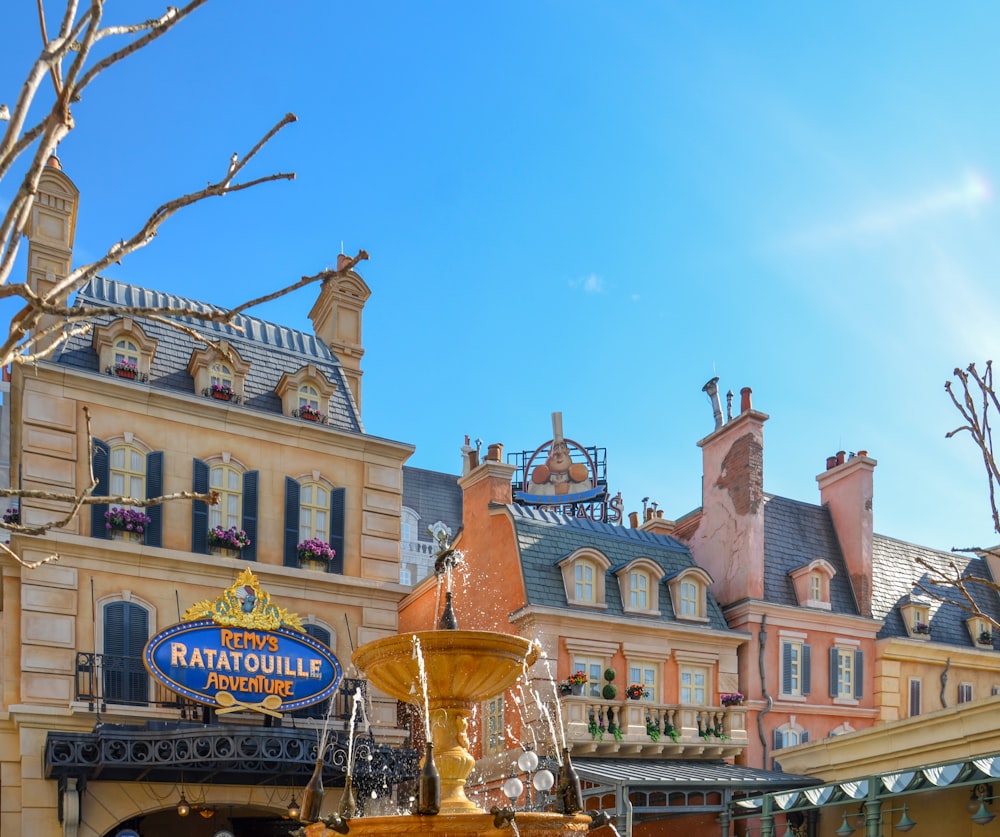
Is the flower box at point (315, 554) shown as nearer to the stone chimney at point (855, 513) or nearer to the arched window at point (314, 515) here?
the arched window at point (314, 515)

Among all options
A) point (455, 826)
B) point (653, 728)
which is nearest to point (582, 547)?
point (653, 728)

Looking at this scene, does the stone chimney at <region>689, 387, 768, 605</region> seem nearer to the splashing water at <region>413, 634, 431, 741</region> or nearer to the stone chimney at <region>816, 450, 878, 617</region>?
the stone chimney at <region>816, 450, 878, 617</region>

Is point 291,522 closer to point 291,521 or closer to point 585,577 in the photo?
point 291,521

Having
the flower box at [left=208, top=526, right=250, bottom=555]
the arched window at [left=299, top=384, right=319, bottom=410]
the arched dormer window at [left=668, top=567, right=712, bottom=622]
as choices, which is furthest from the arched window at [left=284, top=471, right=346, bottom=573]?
the arched dormer window at [left=668, top=567, right=712, bottom=622]

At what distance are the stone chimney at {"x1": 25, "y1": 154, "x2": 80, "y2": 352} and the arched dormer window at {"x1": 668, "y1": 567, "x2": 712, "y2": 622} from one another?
16821mm

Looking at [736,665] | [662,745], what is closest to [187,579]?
[662,745]

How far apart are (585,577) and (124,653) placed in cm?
1169

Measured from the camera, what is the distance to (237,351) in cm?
2630

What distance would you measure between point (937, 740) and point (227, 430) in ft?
51.3

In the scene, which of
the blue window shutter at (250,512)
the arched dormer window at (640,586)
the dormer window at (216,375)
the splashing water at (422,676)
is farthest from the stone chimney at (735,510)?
the splashing water at (422,676)

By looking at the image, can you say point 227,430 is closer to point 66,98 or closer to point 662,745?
point 662,745

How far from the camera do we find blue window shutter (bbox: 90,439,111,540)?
2270cm

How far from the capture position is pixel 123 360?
24.1m

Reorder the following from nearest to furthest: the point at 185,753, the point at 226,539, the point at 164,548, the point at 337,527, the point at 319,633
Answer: the point at 185,753, the point at 164,548, the point at 226,539, the point at 319,633, the point at 337,527
